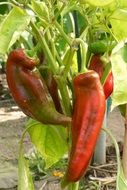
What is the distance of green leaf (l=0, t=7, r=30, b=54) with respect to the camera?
0.71m

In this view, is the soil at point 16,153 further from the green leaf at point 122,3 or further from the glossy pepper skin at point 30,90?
the green leaf at point 122,3

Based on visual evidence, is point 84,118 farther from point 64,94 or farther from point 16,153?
point 16,153

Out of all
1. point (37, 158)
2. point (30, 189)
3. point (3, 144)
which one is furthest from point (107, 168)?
point (30, 189)

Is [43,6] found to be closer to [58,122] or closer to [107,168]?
[58,122]

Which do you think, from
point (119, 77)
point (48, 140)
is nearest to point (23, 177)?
point (48, 140)

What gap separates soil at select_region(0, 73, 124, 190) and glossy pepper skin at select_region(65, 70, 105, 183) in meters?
1.10

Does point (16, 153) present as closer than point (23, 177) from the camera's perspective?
No

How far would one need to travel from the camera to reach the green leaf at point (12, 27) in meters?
0.71

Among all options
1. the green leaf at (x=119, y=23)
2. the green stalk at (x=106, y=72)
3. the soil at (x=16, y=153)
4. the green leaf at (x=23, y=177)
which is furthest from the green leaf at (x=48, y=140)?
the soil at (x=16, y=153)

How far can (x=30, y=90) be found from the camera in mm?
884

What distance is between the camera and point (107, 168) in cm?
206

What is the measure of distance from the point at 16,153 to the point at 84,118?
1810 millimetres

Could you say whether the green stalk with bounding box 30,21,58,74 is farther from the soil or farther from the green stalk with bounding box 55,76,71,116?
the soil

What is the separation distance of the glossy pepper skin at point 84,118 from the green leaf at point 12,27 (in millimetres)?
147
